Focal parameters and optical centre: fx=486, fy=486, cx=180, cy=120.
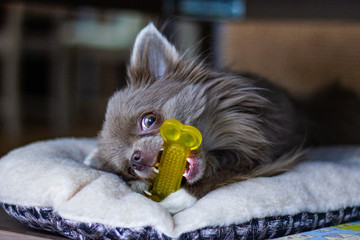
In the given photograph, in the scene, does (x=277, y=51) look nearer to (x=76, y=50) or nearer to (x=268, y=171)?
(x=268, y=171)

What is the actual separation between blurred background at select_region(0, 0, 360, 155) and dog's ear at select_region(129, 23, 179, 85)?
0.11 meters

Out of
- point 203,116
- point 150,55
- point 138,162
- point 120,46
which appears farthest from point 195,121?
point 120,46

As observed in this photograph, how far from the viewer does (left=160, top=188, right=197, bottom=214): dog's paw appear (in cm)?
153

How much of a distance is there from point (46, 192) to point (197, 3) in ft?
7.96

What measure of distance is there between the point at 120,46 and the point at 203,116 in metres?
5.32

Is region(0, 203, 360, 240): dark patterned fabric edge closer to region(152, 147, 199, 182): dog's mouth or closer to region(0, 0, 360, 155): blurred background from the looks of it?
region(152, 147, 199, 182): dog's mouth

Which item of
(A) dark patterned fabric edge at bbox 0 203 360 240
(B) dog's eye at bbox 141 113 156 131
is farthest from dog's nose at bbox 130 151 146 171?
(A) dark patterned fabric edge at bbox 0 203 360 240

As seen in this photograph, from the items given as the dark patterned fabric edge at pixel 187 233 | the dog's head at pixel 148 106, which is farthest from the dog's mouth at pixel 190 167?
the dark patterned fabric edge at pixel 187 233

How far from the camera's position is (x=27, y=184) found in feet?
5.16

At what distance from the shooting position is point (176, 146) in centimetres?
158

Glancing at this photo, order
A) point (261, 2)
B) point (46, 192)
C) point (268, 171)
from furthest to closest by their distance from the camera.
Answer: point (261, 2), point (268, 171), point (46, 192)

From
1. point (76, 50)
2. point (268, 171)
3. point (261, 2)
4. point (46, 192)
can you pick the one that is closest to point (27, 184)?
point (46, 192)

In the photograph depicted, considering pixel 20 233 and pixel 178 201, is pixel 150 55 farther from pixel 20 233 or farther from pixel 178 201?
pixel 20 233

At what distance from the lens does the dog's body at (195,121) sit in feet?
5.50
